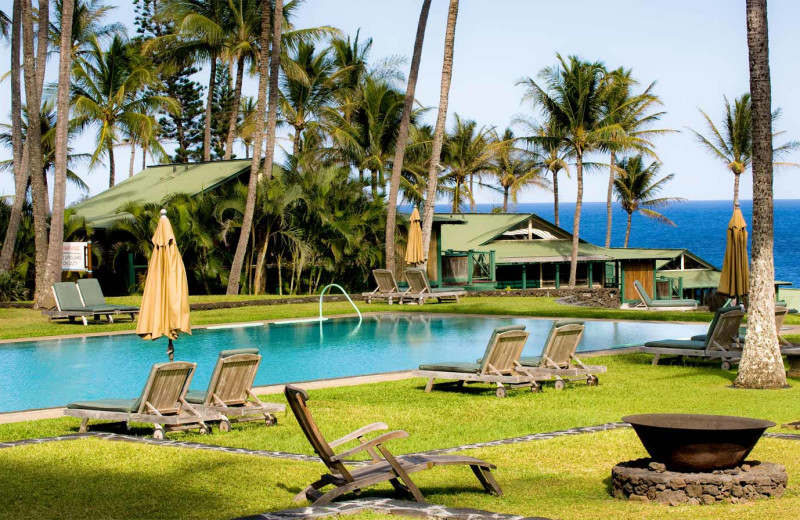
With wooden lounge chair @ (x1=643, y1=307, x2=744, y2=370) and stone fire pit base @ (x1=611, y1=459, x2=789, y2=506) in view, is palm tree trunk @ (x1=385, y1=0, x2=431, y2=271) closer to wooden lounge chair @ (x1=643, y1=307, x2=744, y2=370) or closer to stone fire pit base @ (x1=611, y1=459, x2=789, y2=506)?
wooden lounge chair @ (x1=643, y1=307, x2=744, y2=370)

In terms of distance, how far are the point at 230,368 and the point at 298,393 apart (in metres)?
3.54

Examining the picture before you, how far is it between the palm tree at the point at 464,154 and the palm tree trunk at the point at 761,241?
39.4m

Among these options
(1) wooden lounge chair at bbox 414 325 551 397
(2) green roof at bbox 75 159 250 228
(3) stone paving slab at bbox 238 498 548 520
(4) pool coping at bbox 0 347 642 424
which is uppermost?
(2) green roof at bbox 75 159 250 228

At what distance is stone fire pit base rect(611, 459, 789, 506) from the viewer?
6.49 meters

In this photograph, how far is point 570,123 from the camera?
39625 millimetres

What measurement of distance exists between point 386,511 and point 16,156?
26.0 metres

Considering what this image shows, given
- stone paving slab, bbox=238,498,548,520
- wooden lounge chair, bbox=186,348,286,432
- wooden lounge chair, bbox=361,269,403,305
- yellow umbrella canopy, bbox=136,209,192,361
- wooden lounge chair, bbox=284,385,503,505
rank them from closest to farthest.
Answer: stone paving slab, bbox=238,498,548,520
wooden lounge chair, bbox=284,385,503,505
wooden lounge chair, bbox=186,348,286,432
yellow umbrella canopy, bbox=136,209,192,361
wooden lounge chair, bbox=361,269,403,305

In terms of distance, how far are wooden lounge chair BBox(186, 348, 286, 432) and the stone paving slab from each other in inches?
140

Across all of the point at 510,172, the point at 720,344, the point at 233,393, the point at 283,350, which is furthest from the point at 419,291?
the point at 510,172

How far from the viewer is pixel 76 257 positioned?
87.7ft

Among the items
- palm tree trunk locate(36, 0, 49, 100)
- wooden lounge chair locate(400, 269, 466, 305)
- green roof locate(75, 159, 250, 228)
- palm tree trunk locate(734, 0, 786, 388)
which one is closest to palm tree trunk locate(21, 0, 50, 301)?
palm tree trunk locate(36, 0, 49, 100)

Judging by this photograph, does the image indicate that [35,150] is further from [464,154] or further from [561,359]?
[464,154]

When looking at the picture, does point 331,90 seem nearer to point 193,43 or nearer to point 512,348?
point 193,43

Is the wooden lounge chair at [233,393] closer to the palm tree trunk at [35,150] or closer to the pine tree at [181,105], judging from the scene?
the palm tree trunk at [35,150]
